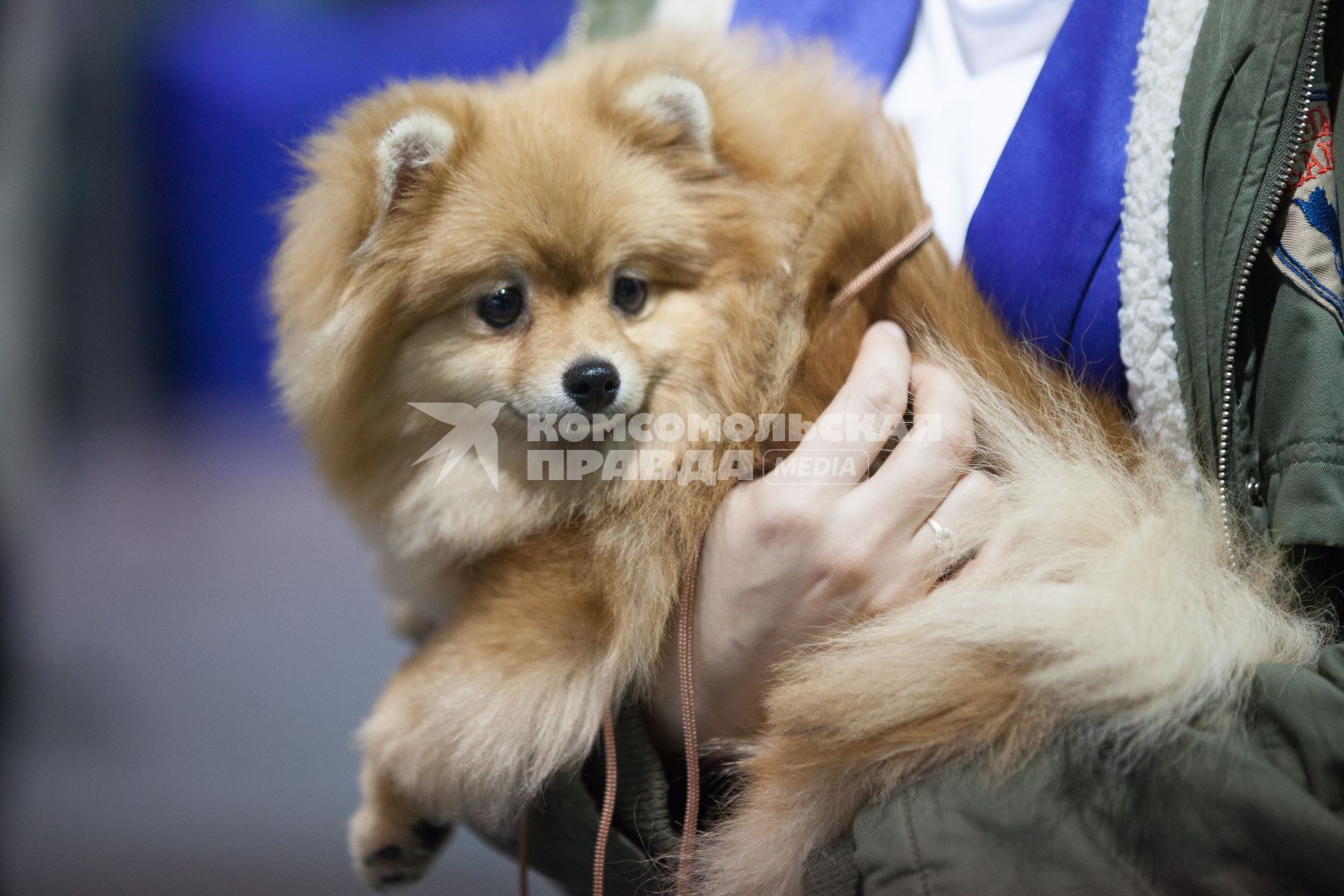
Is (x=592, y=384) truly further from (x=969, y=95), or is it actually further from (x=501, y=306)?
(x=969, y=95)

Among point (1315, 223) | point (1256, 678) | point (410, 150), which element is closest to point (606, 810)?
point (1256, 678)

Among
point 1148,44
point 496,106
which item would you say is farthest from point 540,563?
point 1148,44

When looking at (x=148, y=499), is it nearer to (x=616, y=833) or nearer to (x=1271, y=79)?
(x=616, y=833)

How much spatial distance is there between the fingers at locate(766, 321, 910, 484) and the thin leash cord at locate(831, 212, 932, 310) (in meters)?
0.09

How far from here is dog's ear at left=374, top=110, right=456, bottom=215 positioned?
0.91 metres

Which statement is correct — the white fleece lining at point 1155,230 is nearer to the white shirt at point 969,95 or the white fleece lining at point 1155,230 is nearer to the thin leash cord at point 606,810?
the white shirt at point 969,95

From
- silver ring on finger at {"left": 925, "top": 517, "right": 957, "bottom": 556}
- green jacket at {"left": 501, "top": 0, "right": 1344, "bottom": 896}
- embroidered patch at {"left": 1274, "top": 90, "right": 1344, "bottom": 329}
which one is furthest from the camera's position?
silver ring on finger at {"left": 925, "top": 517, "right": 957, "bottom": 556}

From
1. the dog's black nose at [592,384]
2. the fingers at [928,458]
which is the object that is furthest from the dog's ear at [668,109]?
the fingers at [928,458]

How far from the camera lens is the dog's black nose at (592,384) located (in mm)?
884

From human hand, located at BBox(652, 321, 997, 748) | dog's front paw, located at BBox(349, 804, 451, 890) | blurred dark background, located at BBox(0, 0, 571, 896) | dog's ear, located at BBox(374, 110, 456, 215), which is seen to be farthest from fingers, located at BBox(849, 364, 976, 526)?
blurred dark background, located at BBox(0, 0, 571, 896)

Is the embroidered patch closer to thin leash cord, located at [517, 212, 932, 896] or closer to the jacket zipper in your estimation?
the jacket zipper

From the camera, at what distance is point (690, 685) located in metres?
0.93

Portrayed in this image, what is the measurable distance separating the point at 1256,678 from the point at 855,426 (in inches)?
15.6

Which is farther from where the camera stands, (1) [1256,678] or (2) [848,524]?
(2) [848,524]
